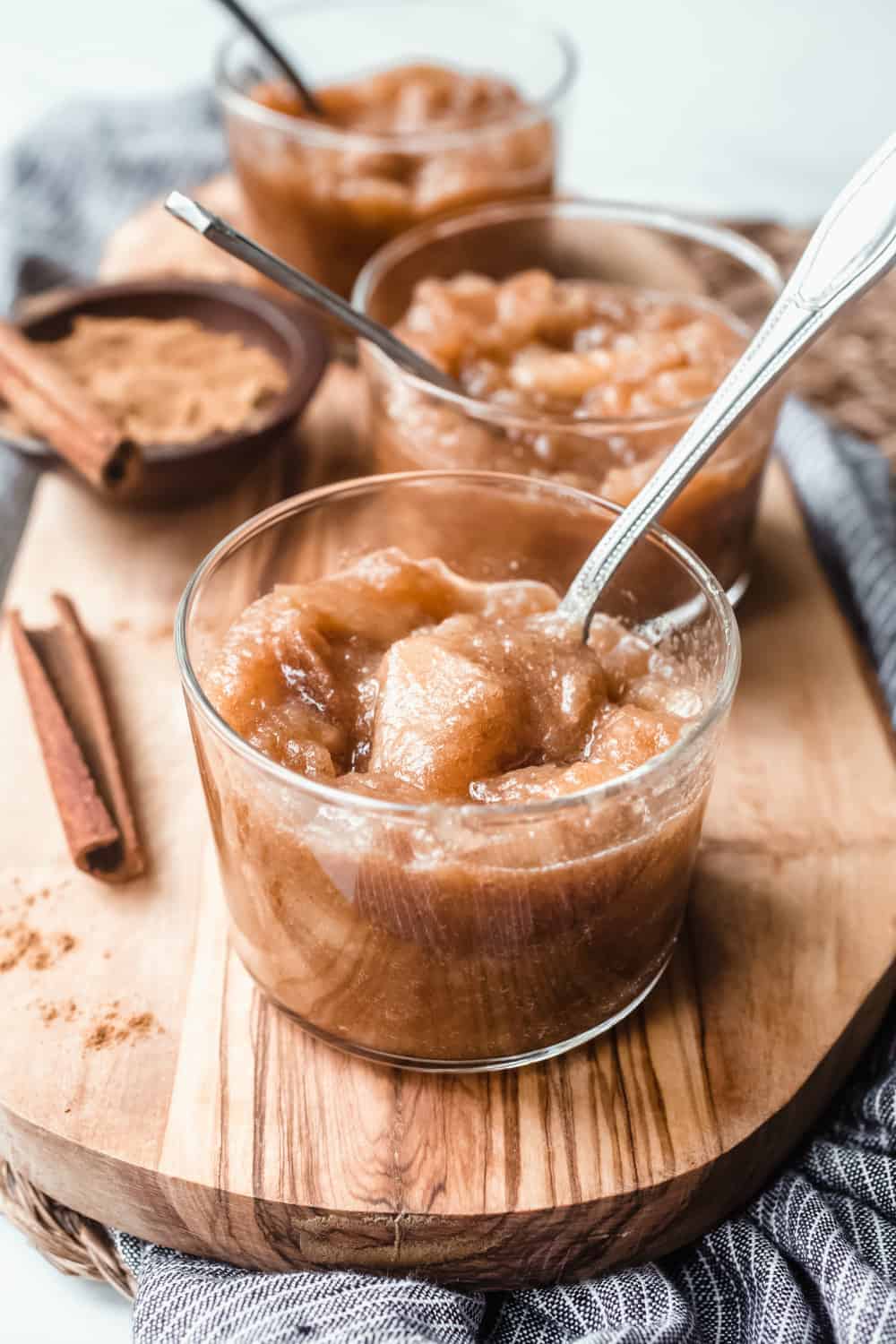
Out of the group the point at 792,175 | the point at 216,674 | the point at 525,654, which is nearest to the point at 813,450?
the point at 525,654

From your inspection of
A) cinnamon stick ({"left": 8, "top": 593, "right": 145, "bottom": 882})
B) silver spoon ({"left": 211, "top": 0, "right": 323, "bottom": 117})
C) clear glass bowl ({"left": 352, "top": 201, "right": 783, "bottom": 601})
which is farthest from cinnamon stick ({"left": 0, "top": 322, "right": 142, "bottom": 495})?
silver spoon ({"left": 211, "top": 0, "right": 323, "bottom": 117})

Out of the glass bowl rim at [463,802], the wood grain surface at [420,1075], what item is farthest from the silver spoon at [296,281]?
the wood grain surface at [420,1075]

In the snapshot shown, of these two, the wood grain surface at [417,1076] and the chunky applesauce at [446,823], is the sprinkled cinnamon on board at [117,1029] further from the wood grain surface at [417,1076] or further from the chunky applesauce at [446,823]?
the chunky applesauce at [446,823]

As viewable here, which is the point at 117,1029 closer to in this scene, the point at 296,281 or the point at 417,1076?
the point at 417,1076

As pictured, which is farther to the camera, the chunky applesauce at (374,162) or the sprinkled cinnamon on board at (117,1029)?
the chunky applesauce at (374,162)

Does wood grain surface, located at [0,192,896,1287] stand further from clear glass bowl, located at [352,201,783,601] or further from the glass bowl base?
clear glass bowl, located at [352,201,783,601]

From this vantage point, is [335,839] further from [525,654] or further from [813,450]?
[813,450]
